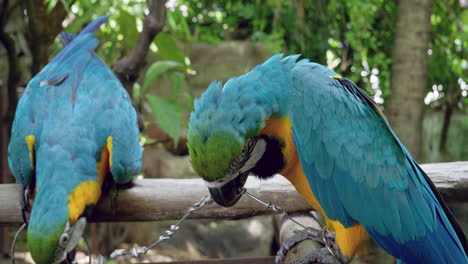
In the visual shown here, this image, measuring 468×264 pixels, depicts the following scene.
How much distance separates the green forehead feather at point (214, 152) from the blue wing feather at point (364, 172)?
0.68ft

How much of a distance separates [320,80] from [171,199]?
0.64 metres

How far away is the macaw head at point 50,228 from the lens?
1208 millimetres

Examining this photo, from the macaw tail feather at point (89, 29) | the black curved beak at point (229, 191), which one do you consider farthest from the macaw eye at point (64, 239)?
the macaw tail feather at point (89, 29)

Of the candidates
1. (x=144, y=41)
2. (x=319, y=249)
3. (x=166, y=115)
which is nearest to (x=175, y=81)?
(x=166, y=115)

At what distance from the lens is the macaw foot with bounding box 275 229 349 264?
1.18m

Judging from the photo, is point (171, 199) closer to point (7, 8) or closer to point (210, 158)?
point (210, 158)

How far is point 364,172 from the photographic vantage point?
110 cm

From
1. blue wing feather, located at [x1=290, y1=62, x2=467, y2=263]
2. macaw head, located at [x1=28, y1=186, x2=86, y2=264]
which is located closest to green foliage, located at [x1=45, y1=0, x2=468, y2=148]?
macaw head, located at [x1=28, y1=186, x2=86, y2=264]

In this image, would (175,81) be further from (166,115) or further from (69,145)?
(69,145)

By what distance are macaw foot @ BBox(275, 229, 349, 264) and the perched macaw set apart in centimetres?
53

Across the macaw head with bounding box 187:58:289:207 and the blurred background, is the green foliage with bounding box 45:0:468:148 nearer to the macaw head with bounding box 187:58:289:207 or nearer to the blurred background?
the blurred background

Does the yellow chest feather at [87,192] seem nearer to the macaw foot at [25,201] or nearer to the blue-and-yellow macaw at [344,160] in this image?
the macaw foot at [25,201]

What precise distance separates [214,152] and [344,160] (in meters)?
0.35

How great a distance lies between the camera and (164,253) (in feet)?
10.8
